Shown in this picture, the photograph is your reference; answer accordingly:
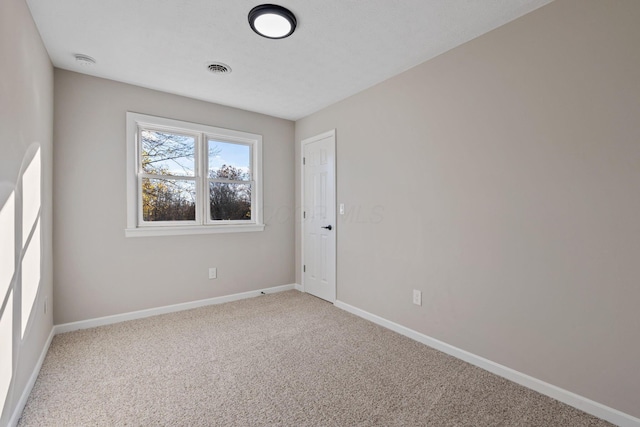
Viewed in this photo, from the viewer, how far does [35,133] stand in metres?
2.10

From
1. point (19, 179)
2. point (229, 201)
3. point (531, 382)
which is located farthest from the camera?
point (229, 201)

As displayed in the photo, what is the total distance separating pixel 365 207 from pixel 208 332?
2.02m

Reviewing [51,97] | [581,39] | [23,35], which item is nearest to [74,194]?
[51,97]

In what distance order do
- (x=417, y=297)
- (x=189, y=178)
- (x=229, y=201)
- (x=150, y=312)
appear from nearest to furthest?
1. (x=417, y=297)
2. (x=150, y=312)
3. (x=189, y=178)
4. (x=229, y=201)

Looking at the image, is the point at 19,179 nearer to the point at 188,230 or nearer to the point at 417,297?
the point at 188,230

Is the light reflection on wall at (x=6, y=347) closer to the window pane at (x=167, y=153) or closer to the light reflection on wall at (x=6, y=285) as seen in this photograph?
the light reflection on wall at (x=6, y=285)

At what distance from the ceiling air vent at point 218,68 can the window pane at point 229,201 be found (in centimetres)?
139

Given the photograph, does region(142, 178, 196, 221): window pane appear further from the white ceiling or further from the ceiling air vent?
the ceiling air vent

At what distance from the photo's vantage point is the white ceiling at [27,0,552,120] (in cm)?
195

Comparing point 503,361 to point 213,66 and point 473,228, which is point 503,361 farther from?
point 213,66

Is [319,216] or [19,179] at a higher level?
[19,179]

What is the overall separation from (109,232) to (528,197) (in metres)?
3.71

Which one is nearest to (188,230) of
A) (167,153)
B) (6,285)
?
(167,153)

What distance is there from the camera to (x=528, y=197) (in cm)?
199
